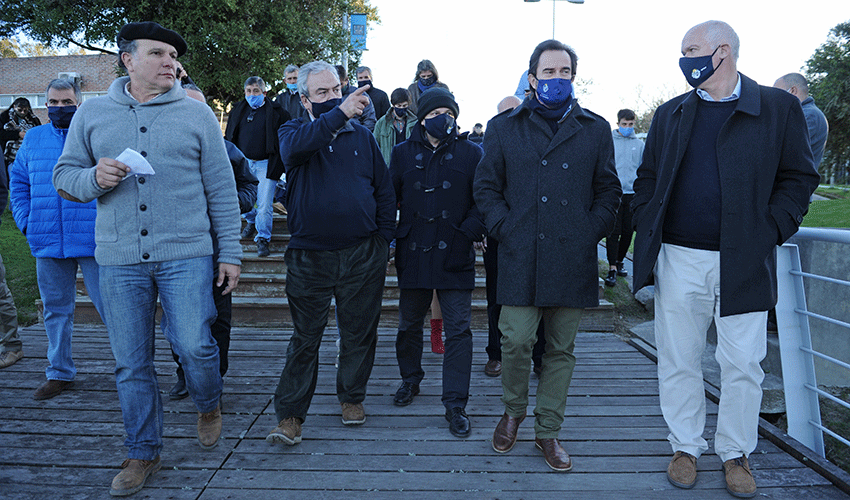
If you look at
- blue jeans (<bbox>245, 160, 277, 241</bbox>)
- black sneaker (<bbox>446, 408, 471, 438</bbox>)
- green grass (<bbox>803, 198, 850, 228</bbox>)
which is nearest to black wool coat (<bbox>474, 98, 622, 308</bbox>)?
black sneaker (<bbox>446, 408, 471, 438</bbox>)

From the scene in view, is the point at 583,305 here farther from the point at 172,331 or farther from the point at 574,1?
the point at 574,1

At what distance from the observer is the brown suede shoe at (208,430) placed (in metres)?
2.98

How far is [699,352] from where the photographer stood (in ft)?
9.08

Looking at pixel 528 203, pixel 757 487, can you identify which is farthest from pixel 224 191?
pixel 757 487

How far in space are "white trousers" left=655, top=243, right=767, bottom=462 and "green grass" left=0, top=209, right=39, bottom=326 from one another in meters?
5.94

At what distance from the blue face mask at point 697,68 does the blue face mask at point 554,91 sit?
1.69ft

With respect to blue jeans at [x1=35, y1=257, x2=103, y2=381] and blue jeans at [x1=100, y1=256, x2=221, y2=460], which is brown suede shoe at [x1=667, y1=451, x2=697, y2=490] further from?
blue jeans at [x1=35, y1=257, x2=103, y2=381]

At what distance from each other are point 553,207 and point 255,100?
175 inches

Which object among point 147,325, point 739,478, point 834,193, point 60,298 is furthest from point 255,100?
point 834,193

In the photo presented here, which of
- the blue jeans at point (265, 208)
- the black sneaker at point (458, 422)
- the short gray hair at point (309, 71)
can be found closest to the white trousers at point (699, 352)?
the black sneaker at point (458, 422)

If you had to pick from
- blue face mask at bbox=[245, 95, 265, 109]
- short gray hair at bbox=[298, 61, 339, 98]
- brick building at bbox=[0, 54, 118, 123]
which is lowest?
short gray hair at bbox=[298, 61, 339, 98]

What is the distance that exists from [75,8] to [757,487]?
52.8 ft

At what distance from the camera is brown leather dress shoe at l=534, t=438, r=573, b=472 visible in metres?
2.79

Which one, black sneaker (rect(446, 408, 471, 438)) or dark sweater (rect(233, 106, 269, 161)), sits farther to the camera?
dark sweater (rect(233, 106, 269, 161))
